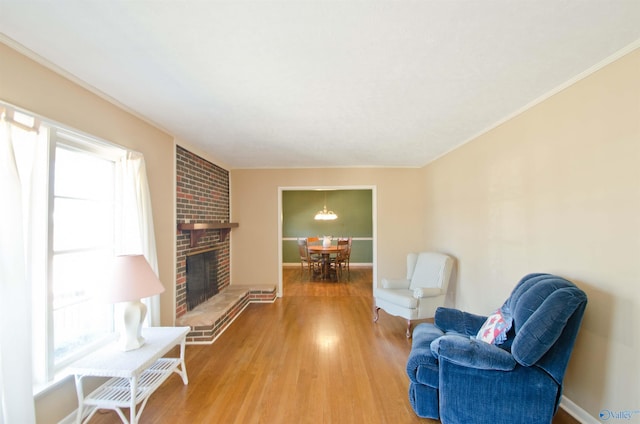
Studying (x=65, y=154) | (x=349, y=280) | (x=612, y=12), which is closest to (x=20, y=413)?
(x=65, y=154)

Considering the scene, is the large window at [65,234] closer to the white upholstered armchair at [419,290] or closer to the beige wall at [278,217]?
the beige wall at [278,217]

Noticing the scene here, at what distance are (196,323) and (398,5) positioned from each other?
3.40m

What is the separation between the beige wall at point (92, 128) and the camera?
145 centimetres

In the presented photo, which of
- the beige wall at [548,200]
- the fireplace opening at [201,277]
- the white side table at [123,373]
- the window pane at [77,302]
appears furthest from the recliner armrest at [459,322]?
the fireplace opening at [201,277]

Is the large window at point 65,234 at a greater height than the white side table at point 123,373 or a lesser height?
greater

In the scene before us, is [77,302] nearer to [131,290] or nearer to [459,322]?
[131,290]

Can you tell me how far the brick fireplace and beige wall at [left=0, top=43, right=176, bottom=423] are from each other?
19 centimetres

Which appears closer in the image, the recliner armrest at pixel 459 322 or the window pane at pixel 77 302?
the window pane at pixel 77 302

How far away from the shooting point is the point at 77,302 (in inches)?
75.3

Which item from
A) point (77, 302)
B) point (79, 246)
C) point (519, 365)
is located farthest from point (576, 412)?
point (79, 246)

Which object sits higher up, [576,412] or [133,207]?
[133,207]

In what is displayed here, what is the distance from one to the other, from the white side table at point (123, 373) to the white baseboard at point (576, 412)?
295 cm

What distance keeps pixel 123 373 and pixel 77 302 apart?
0.79m

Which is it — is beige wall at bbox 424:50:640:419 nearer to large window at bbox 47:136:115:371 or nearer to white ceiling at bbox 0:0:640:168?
white ceiling at bbox 0:0:640:168
